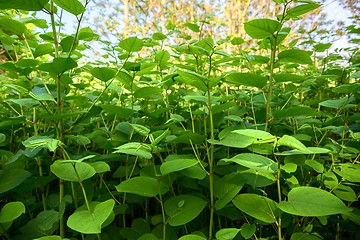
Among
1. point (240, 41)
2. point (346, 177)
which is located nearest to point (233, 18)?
point (240, 41)

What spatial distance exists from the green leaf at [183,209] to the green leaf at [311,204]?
0.71 ft

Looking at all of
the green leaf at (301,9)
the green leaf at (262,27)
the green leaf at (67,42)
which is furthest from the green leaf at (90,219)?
the green leaf at (301,9)

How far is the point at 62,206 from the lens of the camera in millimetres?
749

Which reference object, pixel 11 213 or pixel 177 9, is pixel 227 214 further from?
pixel 177 9

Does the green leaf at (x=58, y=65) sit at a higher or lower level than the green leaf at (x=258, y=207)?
higher

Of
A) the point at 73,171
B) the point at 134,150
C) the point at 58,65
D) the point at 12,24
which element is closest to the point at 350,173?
the point at 134,150

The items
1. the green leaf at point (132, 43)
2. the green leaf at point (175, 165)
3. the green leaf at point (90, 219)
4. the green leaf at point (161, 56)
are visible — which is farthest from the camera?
the green leaf at point (161, 56)

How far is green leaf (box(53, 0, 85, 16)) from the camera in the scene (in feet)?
2.44

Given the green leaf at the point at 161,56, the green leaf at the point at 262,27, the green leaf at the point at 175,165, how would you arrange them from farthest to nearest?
1. the green leaf at the point at 161,56
2. the green leaf at the point at 262,27
3. the green leaf at the point at 175,165

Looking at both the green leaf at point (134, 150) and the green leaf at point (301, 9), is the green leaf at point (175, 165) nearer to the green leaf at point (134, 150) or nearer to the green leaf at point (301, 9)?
the green leaf at point (134, 150)

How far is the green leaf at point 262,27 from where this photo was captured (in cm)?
80

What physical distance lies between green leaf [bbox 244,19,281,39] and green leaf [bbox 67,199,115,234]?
602 millimetres

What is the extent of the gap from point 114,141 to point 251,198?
49cm

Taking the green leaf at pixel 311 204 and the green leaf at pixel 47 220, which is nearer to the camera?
the green leaf at pixel 311 204
